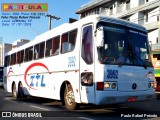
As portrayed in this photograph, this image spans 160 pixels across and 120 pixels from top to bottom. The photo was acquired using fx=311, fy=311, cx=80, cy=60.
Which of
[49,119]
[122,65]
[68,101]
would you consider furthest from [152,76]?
[49,119]

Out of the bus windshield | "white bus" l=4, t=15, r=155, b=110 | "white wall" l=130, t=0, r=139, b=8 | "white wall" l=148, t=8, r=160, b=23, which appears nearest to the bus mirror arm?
"white bus" l=4, t=15, r=155, b=110

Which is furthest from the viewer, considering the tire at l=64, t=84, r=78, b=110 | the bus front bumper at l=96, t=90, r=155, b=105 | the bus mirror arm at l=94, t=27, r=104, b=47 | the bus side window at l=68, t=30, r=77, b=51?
the bus side window at l=68, t=30, r=77, b=51

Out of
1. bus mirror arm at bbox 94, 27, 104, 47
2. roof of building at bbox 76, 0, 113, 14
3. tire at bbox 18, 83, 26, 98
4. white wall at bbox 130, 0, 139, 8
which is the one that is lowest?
tire at bbox 18, 83, 26, 98

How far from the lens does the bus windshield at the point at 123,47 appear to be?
33.6 ft

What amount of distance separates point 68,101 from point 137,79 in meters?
2.89

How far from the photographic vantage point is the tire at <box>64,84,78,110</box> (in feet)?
38.2

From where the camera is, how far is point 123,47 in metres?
10.6

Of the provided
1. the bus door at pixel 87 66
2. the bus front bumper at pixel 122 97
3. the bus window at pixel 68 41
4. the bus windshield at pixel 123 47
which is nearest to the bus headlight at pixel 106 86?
the bus front bumper at pixel 122 97

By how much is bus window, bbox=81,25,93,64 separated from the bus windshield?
0.42 meters

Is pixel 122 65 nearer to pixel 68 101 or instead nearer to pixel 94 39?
pixel 94 39

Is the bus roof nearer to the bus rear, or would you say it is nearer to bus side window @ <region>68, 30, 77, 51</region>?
the bus rear

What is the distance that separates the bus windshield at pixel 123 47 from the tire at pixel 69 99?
91.8 inches

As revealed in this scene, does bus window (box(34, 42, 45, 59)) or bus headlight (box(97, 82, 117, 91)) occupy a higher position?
bus window (box(34, 42, 45, 59))

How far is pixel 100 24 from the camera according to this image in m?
10.5
